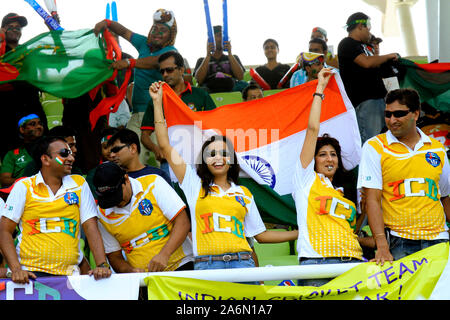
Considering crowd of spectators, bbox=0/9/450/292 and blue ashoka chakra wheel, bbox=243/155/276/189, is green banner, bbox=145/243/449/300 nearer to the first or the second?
crowd of spectators, bbox=0/9/450/292

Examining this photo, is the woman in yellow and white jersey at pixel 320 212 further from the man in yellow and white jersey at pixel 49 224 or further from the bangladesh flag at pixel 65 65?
the bangladesh flag at pixel 65 65

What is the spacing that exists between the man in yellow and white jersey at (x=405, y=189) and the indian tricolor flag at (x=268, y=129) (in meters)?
0.93

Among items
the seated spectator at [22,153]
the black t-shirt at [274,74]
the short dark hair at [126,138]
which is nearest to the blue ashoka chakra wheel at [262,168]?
the short dark hair at [126,138]

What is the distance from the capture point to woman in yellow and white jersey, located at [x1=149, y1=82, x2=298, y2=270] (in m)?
4.75

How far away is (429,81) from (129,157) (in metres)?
3.67

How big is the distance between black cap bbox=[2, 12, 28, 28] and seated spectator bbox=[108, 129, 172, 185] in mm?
3286

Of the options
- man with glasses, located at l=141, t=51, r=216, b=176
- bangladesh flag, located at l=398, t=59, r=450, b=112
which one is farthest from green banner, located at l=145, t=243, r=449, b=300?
bangladesh flag, located at l=398, t=59, r=450, b=112

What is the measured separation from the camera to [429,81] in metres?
7.38

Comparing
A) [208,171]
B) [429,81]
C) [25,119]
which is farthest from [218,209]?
[429,81]

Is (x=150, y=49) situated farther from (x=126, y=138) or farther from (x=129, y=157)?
(x=129, y=157)

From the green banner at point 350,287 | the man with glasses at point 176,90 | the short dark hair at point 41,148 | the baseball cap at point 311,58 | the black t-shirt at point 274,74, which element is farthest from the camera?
the black t-shirt at point 274,74

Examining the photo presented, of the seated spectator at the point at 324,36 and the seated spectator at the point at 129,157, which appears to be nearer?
the seated spectator at the point at 129,157

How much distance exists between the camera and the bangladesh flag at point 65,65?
753 centimetres

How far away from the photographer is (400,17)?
14383 mm
